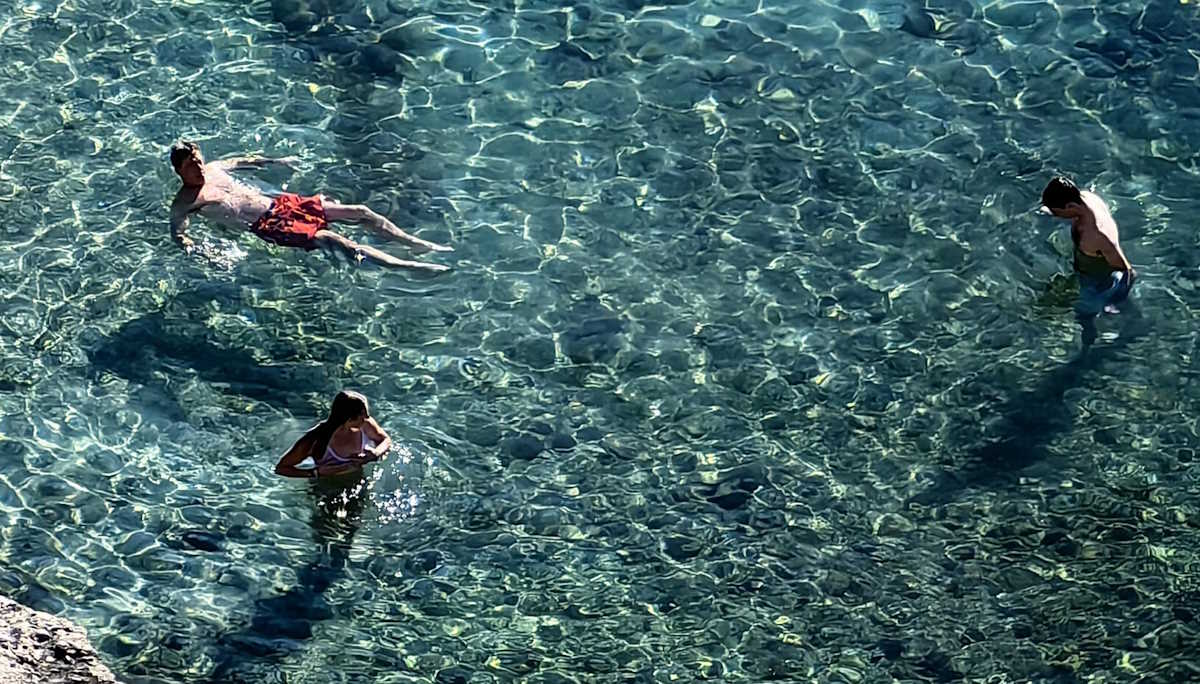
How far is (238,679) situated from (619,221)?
425cm

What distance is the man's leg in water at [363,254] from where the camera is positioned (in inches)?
404

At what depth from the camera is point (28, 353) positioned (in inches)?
379

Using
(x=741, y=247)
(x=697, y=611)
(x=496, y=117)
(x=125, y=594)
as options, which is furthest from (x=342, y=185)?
(x=697, y=611)

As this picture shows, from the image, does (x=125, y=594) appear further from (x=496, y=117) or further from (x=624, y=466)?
(x=496, y=117)

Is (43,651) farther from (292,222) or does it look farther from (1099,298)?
(1099,298)

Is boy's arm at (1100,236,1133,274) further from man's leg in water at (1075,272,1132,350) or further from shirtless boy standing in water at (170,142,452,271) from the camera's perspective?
shirtless boy standing in water at (170,142,452,271)

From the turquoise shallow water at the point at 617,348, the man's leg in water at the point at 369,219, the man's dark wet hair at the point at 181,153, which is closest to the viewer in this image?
the turquoise shallow water at the point at 617,348

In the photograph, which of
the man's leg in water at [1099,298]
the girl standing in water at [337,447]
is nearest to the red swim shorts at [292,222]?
the girl standing in water at [337,447]

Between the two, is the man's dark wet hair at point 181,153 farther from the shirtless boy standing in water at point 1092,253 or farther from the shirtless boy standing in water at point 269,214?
the shirtless boy standing in water at point 1092,253

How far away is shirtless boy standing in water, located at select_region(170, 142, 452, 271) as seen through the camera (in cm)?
1009

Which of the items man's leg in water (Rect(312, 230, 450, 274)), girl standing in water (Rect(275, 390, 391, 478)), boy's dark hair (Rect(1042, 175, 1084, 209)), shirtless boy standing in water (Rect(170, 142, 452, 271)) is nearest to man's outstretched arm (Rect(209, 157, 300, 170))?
shirtless boy standing in water (Rect(170, 142, 452, 271))

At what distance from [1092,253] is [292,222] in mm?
5287

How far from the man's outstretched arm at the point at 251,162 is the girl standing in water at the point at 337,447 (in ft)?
8.94

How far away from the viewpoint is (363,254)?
1028 cm
